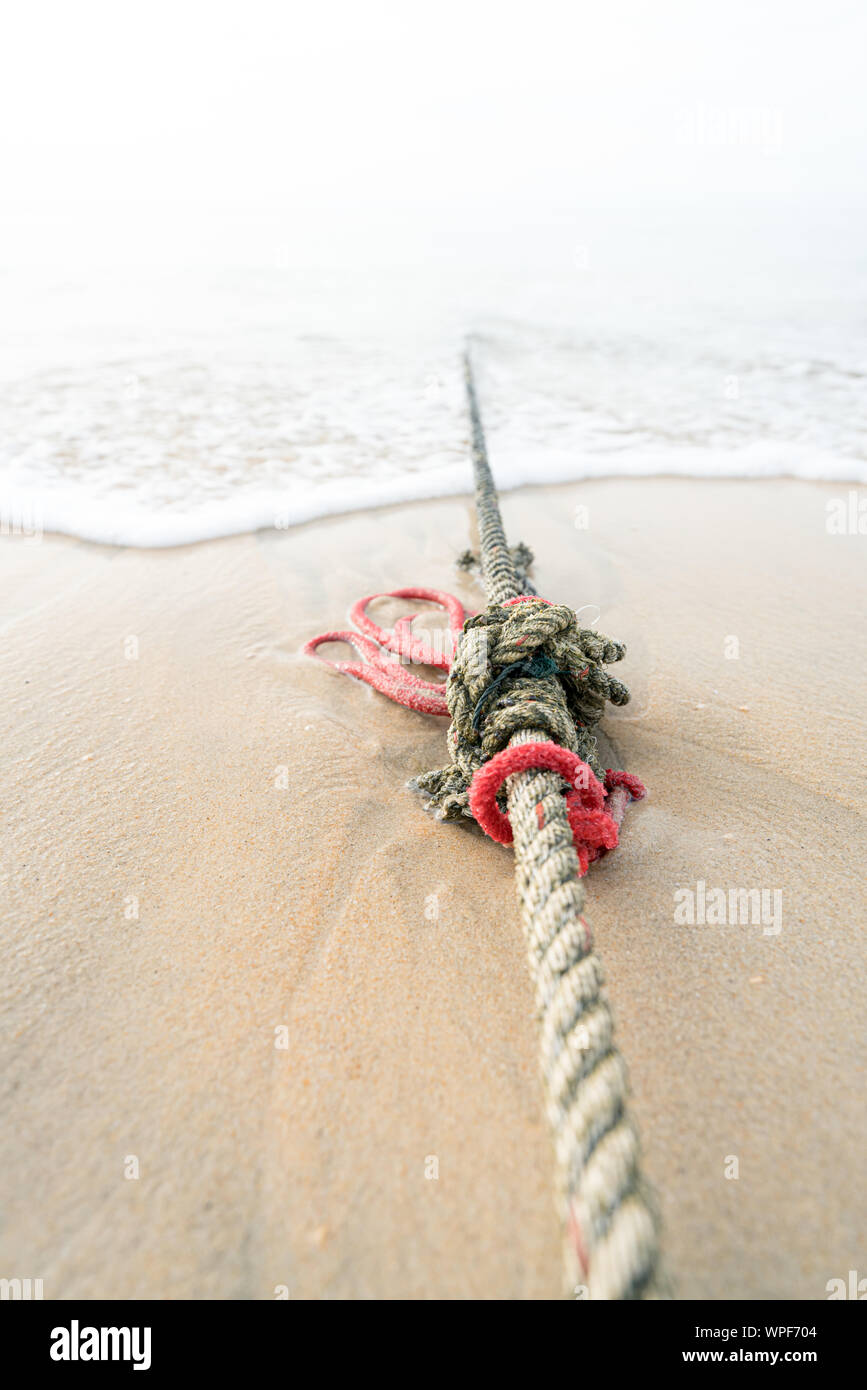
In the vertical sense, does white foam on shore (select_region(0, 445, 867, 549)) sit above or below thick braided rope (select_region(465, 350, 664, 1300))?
above

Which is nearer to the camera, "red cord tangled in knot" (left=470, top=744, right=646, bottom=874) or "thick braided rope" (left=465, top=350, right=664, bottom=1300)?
"thick braided rope" (left=465, top=350, right=664, bottom=1300)

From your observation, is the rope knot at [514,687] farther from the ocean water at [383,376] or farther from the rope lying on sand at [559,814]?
the ocean water at [383,376]

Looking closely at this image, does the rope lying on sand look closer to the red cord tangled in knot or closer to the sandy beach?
the red cord tangled in knot

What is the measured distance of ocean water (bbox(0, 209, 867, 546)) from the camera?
396 cm

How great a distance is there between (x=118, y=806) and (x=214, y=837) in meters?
0.28

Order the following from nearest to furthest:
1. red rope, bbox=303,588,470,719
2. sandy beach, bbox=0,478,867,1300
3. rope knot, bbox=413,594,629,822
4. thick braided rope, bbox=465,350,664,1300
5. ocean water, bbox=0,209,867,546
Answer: thick braided rope, bbox=465,350,664,1300, sandy beach, bbox=0,478,867,1300, rope knot, bbox=413,594,629,822, red rope, bbox=303,588,470,719, ocean water, bbox=0,209,867,546

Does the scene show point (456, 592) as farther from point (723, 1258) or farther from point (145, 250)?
point (145, 250)

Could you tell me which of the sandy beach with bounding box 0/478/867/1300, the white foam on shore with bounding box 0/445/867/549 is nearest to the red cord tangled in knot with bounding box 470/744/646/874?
the sandy beach with bounding box 0/478/867/1300

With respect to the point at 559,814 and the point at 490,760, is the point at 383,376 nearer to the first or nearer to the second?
the point at 490,760

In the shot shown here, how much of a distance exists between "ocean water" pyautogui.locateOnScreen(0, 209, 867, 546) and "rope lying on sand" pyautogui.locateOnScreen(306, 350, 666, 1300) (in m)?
1.83

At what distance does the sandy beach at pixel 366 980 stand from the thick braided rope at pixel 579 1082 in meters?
0.24

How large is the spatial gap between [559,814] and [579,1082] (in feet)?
1.63

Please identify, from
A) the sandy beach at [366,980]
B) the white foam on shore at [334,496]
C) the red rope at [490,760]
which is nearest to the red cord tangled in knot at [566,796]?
the red rope at [490,760]

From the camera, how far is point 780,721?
2123 millimetres
